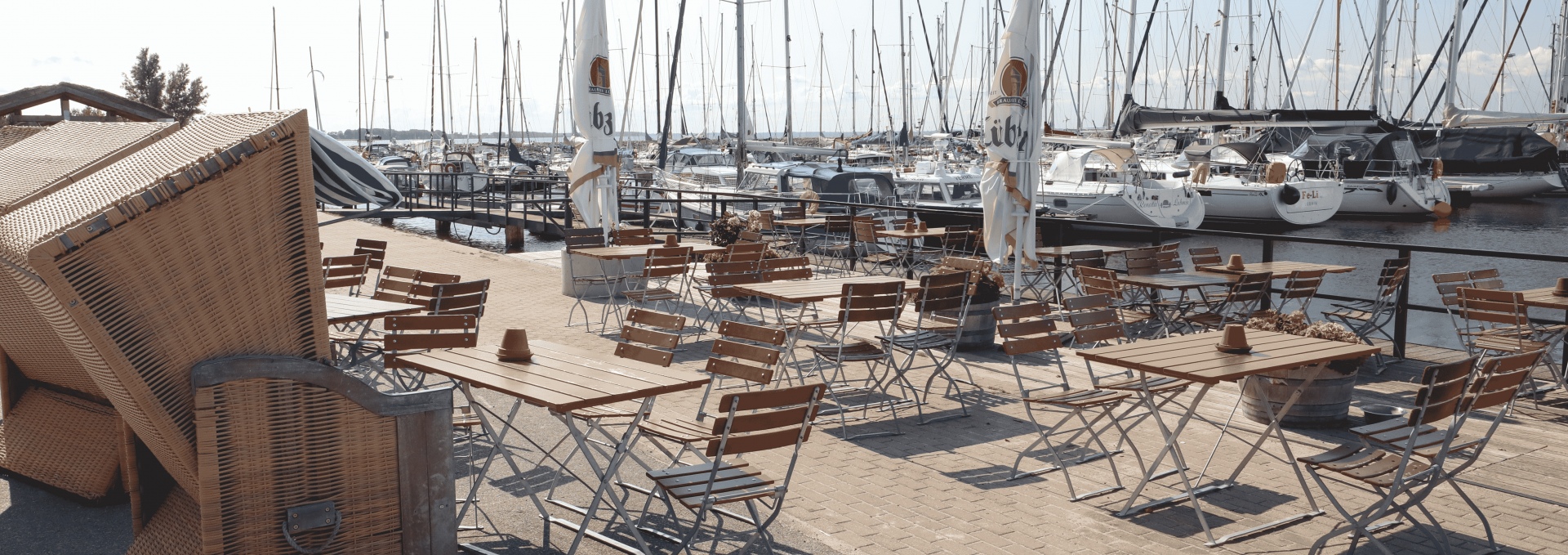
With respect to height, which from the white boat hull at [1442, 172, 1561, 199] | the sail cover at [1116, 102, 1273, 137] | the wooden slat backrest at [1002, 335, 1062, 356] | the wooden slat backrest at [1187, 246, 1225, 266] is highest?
the sail cover at [1116, 102, 1273, 137]

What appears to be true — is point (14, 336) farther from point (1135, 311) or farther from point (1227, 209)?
point (1227, 209)

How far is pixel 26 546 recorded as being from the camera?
14.8 feet

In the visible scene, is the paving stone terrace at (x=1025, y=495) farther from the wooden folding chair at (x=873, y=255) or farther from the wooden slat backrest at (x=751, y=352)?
the wooden folding chair at (x=873, y=255)

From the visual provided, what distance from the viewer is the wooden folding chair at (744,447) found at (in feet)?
13.4

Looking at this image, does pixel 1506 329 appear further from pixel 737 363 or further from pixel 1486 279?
pixel 737 363

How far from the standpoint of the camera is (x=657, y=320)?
5.84 metres

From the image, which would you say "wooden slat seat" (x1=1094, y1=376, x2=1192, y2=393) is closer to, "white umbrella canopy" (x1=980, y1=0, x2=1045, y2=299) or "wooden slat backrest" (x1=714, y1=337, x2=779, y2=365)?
"wooden slat backrest" (x1=714, y1=337, x2=779, y2=365)

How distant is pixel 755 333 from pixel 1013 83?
4.26 m

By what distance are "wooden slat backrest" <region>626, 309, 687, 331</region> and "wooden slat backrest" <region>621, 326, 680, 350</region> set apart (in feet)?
0.20

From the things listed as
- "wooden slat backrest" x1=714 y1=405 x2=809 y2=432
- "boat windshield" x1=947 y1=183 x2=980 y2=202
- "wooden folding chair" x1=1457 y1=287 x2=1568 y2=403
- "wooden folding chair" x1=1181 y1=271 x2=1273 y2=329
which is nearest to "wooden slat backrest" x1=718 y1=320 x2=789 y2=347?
"wooden slat backrest" x1=714 y1=405 x2=809 y2=432

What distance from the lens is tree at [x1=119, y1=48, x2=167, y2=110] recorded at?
3005 centimetres

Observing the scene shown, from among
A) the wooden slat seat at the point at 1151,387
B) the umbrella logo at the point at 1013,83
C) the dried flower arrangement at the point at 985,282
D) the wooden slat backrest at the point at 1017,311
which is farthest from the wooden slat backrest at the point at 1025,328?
the umbrella logo at the point at 1013,83

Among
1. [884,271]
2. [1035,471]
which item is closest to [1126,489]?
[1035,471]

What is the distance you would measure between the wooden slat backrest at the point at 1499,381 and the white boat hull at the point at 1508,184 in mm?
46680
